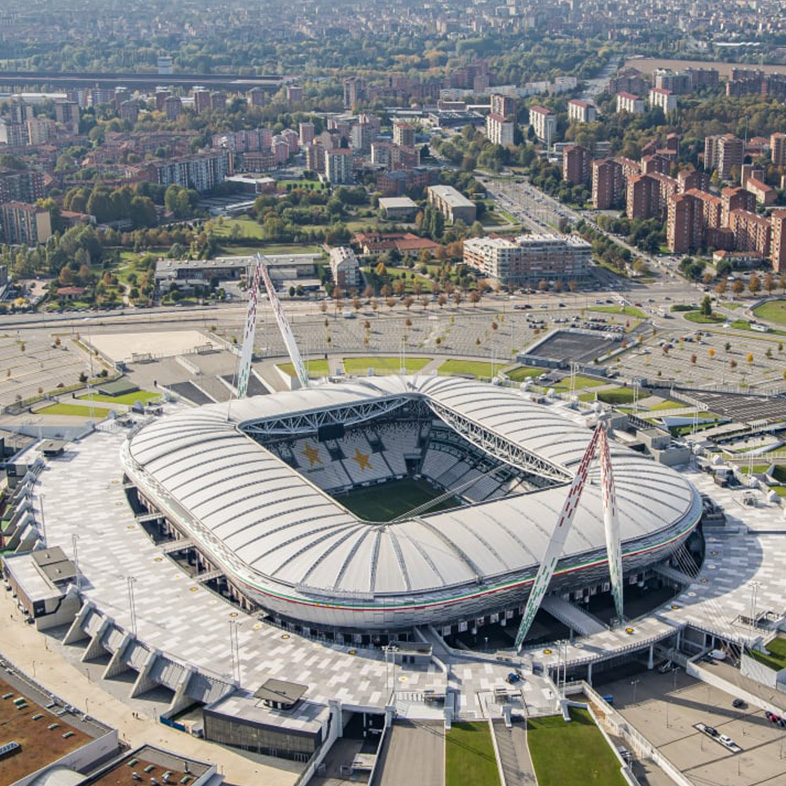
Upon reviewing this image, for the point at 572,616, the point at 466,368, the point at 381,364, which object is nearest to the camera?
the point at 572,616

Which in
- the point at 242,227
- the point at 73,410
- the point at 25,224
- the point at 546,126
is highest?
the point at 546,126

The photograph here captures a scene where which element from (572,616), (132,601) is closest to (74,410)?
(132,601)

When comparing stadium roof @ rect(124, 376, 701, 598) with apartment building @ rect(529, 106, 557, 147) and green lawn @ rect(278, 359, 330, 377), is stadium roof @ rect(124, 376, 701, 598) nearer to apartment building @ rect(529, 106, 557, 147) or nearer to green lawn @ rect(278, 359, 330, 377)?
green lawn @ rect(278, 359, 330, 377)

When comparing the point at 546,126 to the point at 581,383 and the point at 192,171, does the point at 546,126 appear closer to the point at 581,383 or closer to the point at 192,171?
the point at 192,171

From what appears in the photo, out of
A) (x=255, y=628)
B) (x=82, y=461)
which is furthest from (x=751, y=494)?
(x=82, y=461)

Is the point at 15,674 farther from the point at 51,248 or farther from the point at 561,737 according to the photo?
the point at 51,248
